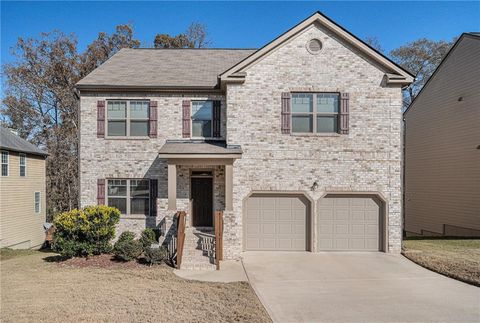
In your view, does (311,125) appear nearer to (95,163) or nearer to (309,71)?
(309,71)

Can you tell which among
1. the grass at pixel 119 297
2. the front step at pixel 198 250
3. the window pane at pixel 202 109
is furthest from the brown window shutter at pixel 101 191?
the window pane at pixel 202 109

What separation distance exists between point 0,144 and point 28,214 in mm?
4541

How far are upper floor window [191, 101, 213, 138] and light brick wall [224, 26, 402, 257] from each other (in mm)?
1610

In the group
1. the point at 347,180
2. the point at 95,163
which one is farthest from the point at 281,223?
the point at 95,163

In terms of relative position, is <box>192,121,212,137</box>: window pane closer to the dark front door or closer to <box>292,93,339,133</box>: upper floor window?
the dark front door

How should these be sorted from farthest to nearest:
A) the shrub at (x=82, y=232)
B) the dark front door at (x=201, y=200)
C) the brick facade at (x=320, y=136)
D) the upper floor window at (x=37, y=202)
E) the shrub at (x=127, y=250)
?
the upper floor window at (x=37, y=202), the dark front door at (x=201, y=200), the brick facade at (x=320, y=136), the shrub at (x=82, y=232), the shrub at (x=127, y=250)

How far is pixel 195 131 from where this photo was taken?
526 inches

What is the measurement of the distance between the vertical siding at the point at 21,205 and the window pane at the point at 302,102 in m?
15.1

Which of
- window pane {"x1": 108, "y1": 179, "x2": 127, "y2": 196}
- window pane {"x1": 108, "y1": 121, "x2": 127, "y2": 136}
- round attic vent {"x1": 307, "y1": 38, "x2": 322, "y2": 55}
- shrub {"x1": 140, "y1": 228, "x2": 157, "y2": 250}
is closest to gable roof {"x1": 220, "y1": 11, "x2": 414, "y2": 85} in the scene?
round attic vent {"x1": 307, "y1": 38, "x2": 322, "y2": 55}

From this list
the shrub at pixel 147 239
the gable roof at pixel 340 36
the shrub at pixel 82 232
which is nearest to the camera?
the shrub at pixel 82 232

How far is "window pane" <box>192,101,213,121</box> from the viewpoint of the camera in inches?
527

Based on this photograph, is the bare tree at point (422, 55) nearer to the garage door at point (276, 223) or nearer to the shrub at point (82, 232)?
the garage door at point (276, 223)

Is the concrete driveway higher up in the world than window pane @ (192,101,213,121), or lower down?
lower down

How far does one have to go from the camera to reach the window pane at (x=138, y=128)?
1334cm
